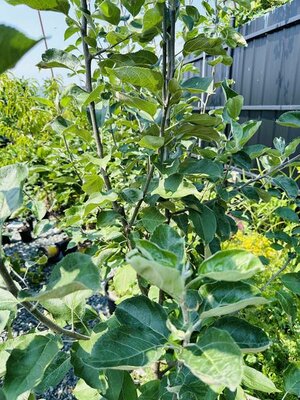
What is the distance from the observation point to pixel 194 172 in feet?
2.85

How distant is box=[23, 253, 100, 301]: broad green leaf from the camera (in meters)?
0.43

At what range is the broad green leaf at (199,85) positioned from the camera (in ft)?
2.64

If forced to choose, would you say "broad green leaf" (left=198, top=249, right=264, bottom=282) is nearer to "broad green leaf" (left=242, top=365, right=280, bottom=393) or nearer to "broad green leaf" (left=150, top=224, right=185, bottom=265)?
"broad green leaf" (left=150, top=224, right=185, bottom=265)

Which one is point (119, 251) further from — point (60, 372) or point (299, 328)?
point (299, 328)

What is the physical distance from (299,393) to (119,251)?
73 centimetres

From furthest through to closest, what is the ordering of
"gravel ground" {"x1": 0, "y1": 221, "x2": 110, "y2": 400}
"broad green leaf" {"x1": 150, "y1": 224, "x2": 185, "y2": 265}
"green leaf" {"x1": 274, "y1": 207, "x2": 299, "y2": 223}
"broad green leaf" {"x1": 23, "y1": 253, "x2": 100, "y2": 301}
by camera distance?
"gravel ground" {"x1": 0, "y1": 221, "x2": 110, "y2": 400}, "green leaf" {"x1": 274, "y1": 207, "x2": 299, "y2": 223}, "broad green leaf" {"x1": 150, "y1": 224, "x2": 185, "y2": 265}, "broad green leaf" {"x1": 23, "y1": 253, "x2": 100, "y2": 301}

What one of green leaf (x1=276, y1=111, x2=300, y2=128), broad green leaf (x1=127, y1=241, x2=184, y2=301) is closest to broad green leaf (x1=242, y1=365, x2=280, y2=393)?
broad green leaf (x1=127, y1=241, x2=184, y2=301)

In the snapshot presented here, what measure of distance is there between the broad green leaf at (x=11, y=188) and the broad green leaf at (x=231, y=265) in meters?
0.29

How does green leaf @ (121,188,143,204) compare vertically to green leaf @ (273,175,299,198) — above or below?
below

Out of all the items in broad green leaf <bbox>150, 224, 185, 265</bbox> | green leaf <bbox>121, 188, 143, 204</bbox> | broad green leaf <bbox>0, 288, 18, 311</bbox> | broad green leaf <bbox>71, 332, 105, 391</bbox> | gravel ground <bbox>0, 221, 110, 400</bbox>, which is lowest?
gravel ground <bbox>0, 221, 110, 400</bbox>

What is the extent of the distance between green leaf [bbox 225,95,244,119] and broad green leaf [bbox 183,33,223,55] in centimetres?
13

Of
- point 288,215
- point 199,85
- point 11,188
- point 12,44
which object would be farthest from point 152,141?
point 288,215

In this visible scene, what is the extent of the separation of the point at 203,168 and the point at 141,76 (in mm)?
293

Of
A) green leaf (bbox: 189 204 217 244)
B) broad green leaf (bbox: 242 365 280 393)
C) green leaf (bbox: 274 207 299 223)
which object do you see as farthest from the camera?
green leaf (bbox: 274 207 299 223)
